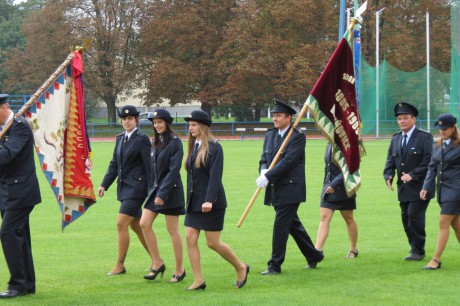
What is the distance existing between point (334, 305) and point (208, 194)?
5.61ft

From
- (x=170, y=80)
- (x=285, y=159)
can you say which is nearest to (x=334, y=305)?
(x=285, y=159)

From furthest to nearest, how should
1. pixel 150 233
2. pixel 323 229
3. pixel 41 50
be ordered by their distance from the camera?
pixel 41 50 < pixel 323 229 < pixel 150 233

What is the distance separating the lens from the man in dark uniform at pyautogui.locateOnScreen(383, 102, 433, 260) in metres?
11.0

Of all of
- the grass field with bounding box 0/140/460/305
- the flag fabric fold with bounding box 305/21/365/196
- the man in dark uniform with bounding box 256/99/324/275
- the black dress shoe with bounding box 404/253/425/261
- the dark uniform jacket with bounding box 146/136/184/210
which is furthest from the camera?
the black dress shoe with bounding box 404/253/425/261

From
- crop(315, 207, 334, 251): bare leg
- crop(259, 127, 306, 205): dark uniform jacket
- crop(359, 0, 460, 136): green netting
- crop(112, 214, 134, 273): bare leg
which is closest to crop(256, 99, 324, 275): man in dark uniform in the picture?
crop(259, 127, 306, 205): dark uniform jacket

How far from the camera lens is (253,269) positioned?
10.5 meters

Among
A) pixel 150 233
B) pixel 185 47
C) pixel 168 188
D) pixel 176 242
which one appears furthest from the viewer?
pixel 185 47

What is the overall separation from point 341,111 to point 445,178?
→ 146 cm

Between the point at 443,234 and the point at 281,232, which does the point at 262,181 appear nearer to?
the point at 281,232

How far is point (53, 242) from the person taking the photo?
1288cm

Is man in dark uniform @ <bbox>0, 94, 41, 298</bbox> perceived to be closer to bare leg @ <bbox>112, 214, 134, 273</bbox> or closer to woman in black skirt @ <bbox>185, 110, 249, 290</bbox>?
bare leg @ <bbox>112, 214, 134, 273</bbox>

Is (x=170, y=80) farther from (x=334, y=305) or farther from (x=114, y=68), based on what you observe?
(x=334, y=305)

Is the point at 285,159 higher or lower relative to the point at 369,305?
higher

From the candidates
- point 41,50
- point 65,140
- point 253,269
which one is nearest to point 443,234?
point 253,269
